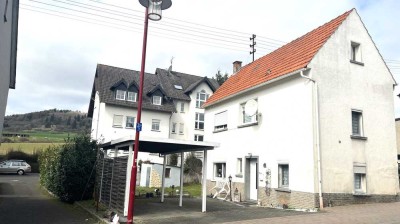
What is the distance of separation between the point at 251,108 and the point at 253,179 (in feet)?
12.1

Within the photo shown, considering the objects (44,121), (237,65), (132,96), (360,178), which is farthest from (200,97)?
(44,121)

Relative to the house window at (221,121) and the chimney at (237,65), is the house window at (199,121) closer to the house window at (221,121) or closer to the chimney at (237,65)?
the chimney at (237,65)

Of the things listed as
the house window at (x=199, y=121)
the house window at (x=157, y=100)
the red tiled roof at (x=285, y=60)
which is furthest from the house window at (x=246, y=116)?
the house window at (x=199, y=121)

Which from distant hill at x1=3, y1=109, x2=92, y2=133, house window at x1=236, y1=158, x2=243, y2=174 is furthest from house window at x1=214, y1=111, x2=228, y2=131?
distant hill at x1=3, y1=109, x2=92, y2=133

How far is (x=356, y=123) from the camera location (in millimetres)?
16891

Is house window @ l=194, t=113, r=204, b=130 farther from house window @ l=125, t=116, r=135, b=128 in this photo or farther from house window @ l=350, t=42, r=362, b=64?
house window @ l=350, t=42, r=362, b=64

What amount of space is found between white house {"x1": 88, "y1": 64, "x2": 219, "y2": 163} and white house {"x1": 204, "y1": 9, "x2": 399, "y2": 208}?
1935 cm

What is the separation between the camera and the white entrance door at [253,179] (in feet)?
61.7

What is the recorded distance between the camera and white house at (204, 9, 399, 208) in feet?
50.0

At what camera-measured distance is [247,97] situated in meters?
20.0

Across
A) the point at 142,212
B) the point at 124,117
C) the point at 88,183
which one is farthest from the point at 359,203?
the point at 124,117

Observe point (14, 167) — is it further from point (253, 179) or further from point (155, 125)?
point (253, 179)

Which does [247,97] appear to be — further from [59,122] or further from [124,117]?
[59,122]

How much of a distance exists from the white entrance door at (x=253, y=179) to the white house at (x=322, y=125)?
0.05 m
